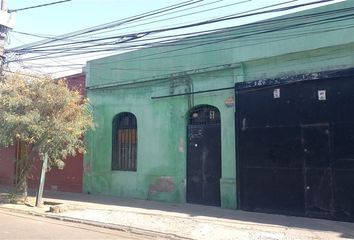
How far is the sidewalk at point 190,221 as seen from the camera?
9.69m

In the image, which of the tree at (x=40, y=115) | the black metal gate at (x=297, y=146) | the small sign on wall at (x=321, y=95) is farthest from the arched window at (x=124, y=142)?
the small sign on wall at (x=321, y=95)

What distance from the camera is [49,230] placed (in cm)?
988

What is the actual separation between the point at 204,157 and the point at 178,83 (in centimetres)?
257

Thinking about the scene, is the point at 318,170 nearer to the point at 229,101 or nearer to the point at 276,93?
the point at 276,93

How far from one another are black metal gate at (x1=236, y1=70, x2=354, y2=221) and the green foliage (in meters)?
5.34

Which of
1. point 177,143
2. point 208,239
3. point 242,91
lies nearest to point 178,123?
point 177,143

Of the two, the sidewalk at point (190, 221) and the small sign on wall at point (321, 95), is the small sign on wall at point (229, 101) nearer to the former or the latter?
the small sign on wall at point (321, 95)

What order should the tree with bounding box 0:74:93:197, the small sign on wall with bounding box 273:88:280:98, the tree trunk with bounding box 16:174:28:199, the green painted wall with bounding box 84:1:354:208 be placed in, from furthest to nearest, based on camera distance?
1. the tree trunk with bounding box 16:174:28:199
2. the tree with bounding box 0:74:93:197
3. the small sign on wall with bounding box 273:88:280:98
4. the green painted wall with bounding box 84:1:354:208

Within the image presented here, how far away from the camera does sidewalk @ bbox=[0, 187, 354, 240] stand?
31.8 feet

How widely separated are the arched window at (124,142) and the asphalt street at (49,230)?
499cm

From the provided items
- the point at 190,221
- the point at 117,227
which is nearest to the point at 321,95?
the point at 190,221

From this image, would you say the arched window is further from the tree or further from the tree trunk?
the tree trunk

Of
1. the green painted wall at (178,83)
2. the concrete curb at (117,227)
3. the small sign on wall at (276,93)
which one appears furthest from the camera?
the small sign on wall at (276,93)

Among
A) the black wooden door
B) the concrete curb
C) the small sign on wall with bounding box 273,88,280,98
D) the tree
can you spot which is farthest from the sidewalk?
the small sign on wall with bounding box 273,88,280,98
